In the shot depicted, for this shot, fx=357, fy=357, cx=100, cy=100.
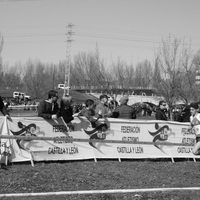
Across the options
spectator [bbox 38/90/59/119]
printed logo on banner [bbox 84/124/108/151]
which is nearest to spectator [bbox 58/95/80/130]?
spectator [bbox 38/90/59/119]

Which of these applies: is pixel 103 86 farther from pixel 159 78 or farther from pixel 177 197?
pixel 177 197

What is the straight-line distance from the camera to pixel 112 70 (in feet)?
136

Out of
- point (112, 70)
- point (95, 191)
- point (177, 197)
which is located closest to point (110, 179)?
point (95, 191)

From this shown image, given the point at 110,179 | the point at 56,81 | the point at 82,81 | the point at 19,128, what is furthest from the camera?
the point at 56,81

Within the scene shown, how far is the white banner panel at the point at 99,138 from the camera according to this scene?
8711mm

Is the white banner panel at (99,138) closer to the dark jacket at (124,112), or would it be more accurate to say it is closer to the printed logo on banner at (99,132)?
the printed logo on banner at (99,132)

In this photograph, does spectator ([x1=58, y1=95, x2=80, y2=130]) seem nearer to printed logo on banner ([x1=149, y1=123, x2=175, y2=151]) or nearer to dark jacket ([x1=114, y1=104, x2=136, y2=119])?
dark jacket ([x1=114, y1=104, x2=136, y2=119])

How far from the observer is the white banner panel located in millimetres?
8711

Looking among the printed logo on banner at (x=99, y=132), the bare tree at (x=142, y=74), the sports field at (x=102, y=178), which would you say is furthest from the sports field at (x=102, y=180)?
the bare tree at (x=142, y=74)

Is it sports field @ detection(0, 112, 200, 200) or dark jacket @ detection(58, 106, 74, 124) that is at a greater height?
dark jacket @ detection(58, 106, 74, 124)

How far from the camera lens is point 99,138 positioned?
9688 mm

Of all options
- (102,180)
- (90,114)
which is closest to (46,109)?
(90,114)

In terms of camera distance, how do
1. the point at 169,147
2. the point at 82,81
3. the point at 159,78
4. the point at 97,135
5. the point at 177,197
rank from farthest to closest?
the point at 82,81
the point at 159,78
the point at 169,147
the point at 97,135
the point at 177,197

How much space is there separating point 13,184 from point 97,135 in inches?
138
